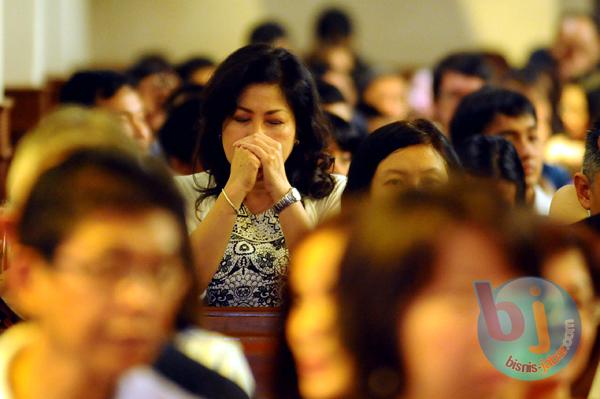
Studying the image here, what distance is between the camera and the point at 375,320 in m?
1.44

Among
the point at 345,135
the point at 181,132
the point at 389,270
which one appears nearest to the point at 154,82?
the point at 181,132

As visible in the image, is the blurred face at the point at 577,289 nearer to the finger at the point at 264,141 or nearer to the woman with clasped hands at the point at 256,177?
the woman with clasped hands at the point at 256,177

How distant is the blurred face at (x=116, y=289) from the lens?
147 cm

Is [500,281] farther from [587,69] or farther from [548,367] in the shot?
[587,69]

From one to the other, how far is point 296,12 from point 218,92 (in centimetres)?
966

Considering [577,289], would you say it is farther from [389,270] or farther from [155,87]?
[155,87]

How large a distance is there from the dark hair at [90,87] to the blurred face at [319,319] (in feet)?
13.5

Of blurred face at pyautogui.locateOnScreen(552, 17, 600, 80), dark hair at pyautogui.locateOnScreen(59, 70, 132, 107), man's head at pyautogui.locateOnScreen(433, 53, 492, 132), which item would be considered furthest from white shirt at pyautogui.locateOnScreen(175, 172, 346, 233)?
blurred face at pyautogui.locateOnScreen(552, 17, 600, 80)

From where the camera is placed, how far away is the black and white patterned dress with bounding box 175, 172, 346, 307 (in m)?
3.86

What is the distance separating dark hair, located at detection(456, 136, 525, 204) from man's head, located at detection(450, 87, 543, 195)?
0.32 metres

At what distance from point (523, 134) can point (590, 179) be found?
1.69 metres

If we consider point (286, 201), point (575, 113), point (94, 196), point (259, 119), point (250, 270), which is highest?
point (94, 196)

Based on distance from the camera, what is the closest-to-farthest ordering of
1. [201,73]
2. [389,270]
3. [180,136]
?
[389,270] → [180,136] → [201,73]

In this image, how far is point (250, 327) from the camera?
3145 millimetres
